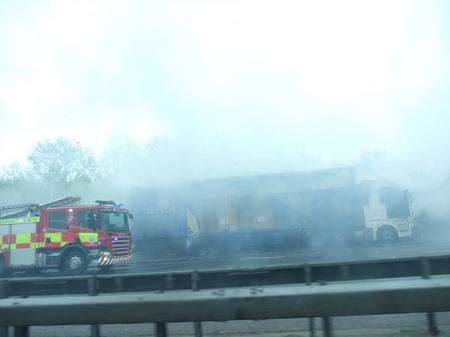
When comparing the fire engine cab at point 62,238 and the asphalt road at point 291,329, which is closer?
the asphalt road at point 291,329

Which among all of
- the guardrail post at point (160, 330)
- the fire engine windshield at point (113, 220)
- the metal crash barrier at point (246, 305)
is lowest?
the guardrail post at point (160, 330)

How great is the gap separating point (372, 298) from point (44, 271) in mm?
10289

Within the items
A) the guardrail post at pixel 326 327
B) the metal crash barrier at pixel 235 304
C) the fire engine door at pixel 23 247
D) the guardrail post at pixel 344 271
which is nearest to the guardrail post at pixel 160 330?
the metal crash barrier at pixel 235 304

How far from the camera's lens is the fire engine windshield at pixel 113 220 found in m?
10.8

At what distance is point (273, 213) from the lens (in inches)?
539

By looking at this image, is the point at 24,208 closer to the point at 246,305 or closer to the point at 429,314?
the point at 246,305

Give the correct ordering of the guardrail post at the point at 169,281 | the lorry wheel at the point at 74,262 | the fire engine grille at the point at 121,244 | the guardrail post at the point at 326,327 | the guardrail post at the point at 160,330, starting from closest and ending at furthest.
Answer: the guardrail post at the point at 160,330 → the guardrail post at the point at 326,327 → the guardrail post at the point at 169,281 → the lorry wheel at the point at 74,262 → the fire engine grille at the point at 121,244

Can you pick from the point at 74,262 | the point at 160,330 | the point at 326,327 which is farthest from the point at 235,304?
the point at 74,262

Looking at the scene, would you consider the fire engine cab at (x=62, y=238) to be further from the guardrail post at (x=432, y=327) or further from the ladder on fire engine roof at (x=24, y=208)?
the guardrail post at (x=432, y=327)

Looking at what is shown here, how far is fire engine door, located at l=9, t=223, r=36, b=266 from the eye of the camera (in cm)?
1052

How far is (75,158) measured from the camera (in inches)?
1190

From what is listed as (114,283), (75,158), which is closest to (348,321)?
(114,283)

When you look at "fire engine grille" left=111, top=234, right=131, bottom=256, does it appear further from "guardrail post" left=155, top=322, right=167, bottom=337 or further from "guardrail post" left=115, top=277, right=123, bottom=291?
"guardrail post" left=155, top=322, right=167, bottom=337

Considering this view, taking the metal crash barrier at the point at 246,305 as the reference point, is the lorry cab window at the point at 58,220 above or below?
above
